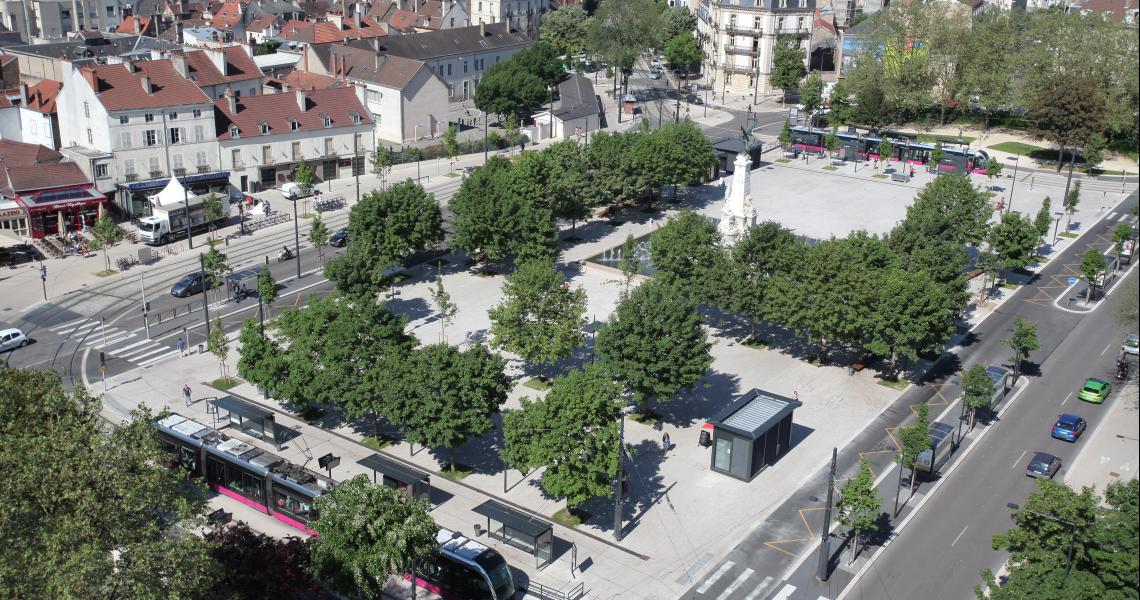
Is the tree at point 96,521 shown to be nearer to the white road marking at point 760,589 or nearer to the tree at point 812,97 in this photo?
the white road marking at point 760,589

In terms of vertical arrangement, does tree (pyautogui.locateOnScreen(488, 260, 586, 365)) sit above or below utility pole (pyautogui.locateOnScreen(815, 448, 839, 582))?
above

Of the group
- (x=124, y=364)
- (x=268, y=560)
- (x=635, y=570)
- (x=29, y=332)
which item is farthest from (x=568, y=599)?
(x=29, y=332)

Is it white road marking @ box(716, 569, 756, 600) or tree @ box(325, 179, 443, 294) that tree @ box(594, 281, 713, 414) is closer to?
white road marking @ box(716, 569, 756, 600)

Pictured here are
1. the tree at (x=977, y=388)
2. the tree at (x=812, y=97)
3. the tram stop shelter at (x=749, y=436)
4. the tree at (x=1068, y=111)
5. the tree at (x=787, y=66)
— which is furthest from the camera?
the tree at (x=787, y=66)

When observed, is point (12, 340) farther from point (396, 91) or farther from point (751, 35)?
point (751, 35)

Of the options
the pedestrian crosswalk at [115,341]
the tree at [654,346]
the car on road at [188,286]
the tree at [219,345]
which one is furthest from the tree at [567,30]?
the tree at [654,346]

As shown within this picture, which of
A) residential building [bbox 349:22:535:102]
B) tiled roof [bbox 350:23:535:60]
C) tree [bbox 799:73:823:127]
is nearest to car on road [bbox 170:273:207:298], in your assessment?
residential building [bbox 349:22:535:102]
